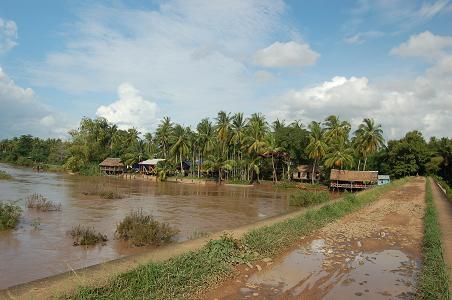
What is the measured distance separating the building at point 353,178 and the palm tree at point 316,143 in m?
3.08

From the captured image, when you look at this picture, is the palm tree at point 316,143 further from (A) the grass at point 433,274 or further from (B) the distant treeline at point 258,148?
(A) the grass at point 433,274

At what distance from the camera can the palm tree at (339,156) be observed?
157 ft

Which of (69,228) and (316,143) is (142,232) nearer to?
(69,228)

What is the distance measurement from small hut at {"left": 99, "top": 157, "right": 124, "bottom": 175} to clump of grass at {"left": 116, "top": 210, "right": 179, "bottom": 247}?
5418 centimetres

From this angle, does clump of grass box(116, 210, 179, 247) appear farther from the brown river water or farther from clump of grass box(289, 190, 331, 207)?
clump of grass box(289, 190, 331, 207)

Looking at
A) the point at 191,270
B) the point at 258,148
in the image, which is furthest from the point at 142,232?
the point at 258,148

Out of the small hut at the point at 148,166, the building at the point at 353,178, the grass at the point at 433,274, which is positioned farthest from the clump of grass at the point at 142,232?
the small hut at the point at 148,166

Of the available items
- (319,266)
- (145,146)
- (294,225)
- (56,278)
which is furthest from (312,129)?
(56,278)

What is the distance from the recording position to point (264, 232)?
11.3 m

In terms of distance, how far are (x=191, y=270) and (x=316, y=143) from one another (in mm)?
43154

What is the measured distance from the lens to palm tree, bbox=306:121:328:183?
4831 centimetres

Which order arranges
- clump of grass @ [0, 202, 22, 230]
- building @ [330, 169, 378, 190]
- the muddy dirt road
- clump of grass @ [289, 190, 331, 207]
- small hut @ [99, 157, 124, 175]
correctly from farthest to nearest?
small hut @ [99, 157, 124, 175] < building @ [330, 169, 378, 190] < clump of grass @ [289, 190, 331, 207] < clump of grass @ [0, 202, 22, 230] < the muddy dirt road

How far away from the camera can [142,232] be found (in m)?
12.3

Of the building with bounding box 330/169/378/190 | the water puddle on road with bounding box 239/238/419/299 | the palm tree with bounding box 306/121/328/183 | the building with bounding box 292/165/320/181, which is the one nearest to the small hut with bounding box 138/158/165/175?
the building with bounding box 292/165/320/181
